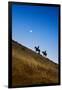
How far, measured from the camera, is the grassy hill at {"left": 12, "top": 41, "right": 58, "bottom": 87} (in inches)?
112

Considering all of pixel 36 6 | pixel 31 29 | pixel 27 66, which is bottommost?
pixel 27 66

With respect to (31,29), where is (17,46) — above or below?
below

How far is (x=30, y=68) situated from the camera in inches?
114

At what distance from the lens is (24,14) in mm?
2869

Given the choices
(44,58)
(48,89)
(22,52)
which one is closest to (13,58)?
(22,52)

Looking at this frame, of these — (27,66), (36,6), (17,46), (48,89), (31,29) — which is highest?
(36,6)

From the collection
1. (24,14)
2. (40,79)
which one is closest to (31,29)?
(24,14)

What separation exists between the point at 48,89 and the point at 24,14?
90cm

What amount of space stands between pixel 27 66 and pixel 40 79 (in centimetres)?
22

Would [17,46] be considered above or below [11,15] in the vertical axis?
below

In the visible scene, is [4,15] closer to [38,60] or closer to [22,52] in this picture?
[22,52]

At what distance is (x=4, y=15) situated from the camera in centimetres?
281

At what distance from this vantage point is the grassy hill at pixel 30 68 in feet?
9.34

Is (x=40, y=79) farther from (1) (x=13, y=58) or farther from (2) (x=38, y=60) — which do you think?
(1) (x=13, y=58)
